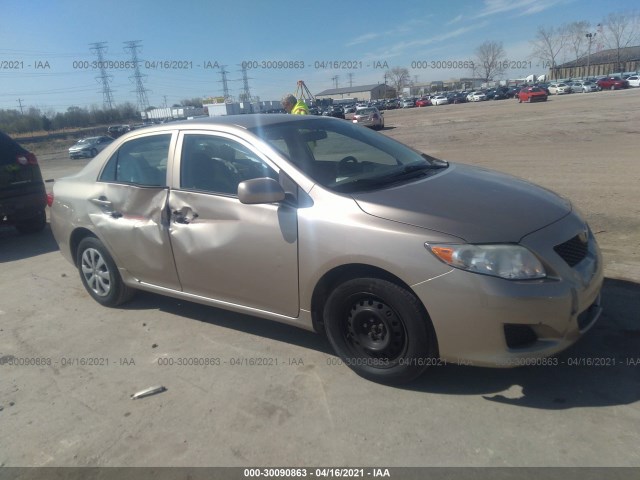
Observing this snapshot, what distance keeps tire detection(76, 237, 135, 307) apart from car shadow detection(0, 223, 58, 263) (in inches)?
111

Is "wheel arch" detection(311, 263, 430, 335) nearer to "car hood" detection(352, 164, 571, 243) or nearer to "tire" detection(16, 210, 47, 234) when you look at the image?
"car hood" detection(352, 164, 571, 243)

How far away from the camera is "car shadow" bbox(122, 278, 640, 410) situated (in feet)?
9.59

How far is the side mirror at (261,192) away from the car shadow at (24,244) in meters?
5.30

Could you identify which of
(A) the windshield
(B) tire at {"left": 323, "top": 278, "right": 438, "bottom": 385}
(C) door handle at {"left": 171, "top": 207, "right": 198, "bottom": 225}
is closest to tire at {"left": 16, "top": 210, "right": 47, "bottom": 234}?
(C) door handle at {"left": 171, "top": 207, "right": 198, "bottom": 225}

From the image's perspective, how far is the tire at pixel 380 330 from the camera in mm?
2889

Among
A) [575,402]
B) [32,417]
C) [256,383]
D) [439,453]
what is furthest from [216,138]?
[575,402]

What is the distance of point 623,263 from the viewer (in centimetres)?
482

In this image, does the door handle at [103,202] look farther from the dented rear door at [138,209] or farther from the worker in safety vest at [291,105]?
the worker in safety vest at [291,105]

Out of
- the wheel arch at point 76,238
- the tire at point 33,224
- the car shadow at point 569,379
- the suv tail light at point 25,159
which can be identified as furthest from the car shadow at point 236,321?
the tire at point 33,224

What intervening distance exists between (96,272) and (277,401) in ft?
8.52

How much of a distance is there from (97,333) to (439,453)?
3.13 meters

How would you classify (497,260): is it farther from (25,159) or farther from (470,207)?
(25,159)
